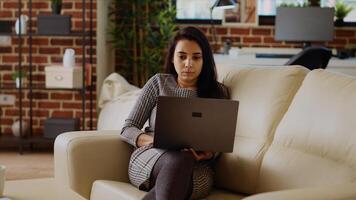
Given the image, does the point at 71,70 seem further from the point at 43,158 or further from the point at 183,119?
the point at 183,119

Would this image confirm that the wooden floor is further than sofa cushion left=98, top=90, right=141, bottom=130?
No

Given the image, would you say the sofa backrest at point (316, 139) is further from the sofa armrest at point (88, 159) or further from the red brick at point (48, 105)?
the red brick at point (48, 105)

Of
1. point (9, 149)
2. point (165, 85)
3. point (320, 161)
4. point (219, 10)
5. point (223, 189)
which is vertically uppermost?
point (219, 10)

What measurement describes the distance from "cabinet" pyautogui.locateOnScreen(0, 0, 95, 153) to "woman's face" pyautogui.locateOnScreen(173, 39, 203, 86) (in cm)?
249

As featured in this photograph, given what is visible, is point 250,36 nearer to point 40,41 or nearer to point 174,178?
point 40,41

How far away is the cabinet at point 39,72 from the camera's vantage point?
5.28 m

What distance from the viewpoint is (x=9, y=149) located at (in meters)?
5.46

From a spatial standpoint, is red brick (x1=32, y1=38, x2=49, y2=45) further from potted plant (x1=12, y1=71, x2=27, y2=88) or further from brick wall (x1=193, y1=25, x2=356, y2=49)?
brick wall (x1=193, y1=25, x2=356, y2=49)

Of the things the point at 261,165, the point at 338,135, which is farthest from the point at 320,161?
the point at 261,165

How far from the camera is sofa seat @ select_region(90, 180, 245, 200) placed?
8.40 ft

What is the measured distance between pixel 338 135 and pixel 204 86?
748 millimetres

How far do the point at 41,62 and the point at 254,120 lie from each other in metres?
3.13

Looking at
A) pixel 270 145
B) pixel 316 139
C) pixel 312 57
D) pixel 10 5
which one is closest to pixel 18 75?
pixel 10 5

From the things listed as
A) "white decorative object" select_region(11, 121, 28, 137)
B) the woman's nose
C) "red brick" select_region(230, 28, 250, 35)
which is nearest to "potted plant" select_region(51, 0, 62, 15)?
"white decorative object" select_region(11, 121, 28, 137)
